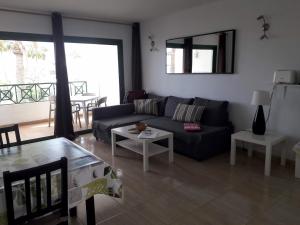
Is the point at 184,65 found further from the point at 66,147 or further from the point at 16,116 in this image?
the point at 16,116

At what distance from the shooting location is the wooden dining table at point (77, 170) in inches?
61.5

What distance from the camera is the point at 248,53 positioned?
352 centimetres

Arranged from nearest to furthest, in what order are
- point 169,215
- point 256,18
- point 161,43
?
point 169,215 < point 256,18 < point 161,43

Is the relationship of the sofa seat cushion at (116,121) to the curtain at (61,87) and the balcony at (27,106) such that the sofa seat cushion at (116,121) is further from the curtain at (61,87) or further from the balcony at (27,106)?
the balcony at (27,106)

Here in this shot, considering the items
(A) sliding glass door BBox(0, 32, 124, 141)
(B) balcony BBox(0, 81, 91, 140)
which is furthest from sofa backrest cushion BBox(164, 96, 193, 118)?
(B) balcony BBox(0, 81, 91, 140)

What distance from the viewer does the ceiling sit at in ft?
12.0

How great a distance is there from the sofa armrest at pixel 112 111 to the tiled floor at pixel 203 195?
1.28 metres

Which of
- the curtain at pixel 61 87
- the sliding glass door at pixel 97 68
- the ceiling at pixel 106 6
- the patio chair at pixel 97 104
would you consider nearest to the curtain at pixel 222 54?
the ceiling at pixel 106 6

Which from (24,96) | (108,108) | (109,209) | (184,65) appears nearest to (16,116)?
(24,96)

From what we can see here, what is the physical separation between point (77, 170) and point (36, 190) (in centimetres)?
31

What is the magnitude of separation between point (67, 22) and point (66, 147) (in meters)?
3.24

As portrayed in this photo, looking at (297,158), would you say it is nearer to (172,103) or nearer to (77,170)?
(172,103)

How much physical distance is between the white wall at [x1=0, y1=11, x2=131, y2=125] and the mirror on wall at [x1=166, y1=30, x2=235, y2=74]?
110 centimetres

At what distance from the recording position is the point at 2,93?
5.74 metres
